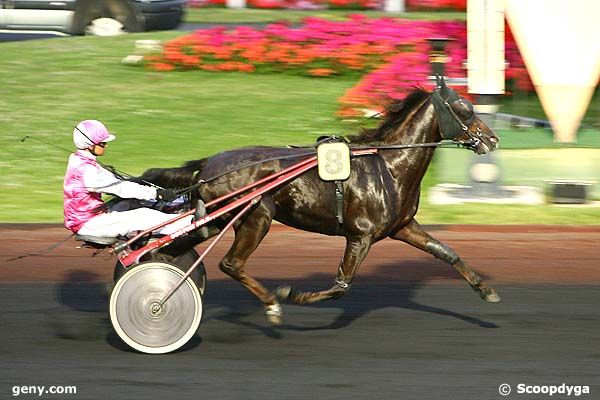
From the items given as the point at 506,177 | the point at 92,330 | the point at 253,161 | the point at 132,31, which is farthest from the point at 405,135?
the point at 132,31

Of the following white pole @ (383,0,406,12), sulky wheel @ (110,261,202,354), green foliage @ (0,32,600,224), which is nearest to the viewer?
sulky wheel @ (110,261,202,354)

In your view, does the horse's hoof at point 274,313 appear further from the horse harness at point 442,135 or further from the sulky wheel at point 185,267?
the horse harness at point 442,135

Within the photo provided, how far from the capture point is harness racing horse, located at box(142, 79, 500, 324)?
7125 mm

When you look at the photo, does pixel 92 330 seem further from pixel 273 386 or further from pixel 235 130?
pixel 235 130

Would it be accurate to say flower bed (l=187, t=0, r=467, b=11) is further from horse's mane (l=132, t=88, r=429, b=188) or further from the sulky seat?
the sulky seat

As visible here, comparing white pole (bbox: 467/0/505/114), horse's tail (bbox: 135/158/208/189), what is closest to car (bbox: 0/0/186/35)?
white pole (bbox: 467/0/505/114)

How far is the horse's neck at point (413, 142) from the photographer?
724cm

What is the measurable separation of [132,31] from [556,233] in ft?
35.2

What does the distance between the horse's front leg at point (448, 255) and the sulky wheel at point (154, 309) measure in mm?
1451

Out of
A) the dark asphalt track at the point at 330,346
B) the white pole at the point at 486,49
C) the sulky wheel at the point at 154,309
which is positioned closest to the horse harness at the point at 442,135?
the sulky wheel at the point at 154,309

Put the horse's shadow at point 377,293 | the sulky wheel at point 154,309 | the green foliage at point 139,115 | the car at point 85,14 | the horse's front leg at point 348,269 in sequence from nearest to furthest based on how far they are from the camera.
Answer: the sulky wheel at point 154,309, the horse's front leg at point 348,269, the horse's shadow at point 377,293, the green foliage at point 139,115, the car at point 85,14

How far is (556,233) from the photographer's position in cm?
1052

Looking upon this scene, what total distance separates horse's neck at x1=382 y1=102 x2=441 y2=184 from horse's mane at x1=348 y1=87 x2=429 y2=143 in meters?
0.05

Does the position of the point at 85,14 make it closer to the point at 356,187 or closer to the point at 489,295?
the point at 356,187
